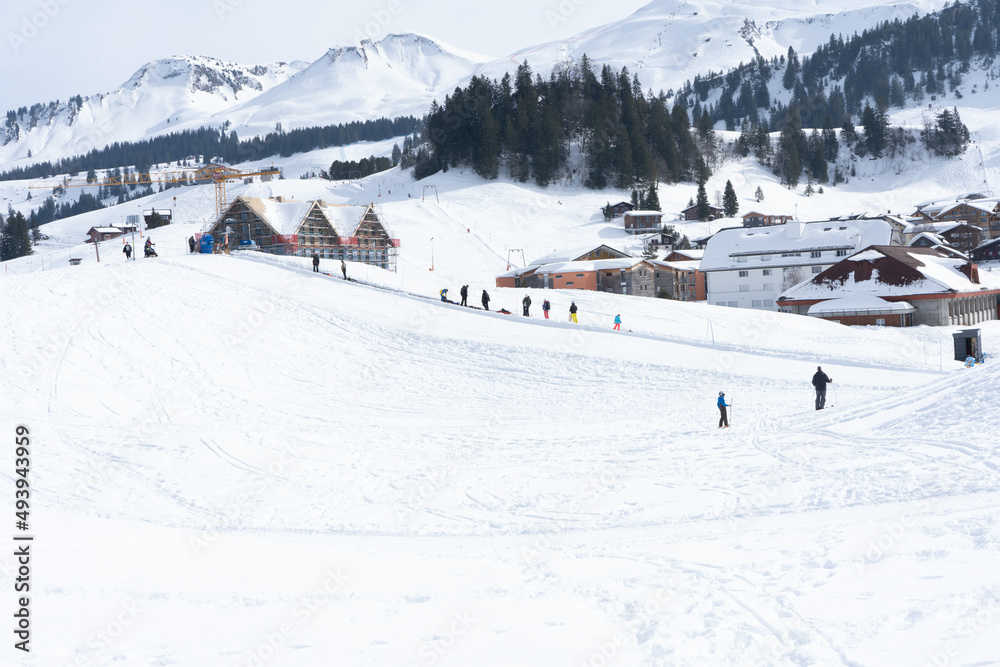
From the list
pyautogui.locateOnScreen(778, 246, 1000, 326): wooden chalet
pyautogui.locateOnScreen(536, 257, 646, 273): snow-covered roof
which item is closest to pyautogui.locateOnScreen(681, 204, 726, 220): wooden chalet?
pyautogui.locateOnScreen(536, 257, 646, 273): snow-covered roof

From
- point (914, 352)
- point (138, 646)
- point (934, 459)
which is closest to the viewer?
point (138, 646)

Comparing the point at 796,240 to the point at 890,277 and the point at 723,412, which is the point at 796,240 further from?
the point at 723,412

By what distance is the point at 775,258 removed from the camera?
59469mm

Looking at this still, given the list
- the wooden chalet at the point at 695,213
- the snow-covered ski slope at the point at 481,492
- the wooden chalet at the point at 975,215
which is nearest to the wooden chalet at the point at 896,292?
the snow-covered ski slope at the point at 481,492

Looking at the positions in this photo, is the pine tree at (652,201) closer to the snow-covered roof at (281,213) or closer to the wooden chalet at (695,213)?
the wooden chalet at (695,213)

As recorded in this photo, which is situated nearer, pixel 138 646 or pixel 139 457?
pixel 138 646

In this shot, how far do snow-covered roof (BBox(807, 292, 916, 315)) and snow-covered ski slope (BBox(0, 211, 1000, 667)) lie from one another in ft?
46.4

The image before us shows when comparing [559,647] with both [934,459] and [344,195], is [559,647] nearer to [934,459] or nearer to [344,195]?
[934,459]

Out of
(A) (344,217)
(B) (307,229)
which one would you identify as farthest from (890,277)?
(B) (307,229)

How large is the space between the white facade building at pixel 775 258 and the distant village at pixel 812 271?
0.26 feet

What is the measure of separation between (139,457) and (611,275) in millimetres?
47568

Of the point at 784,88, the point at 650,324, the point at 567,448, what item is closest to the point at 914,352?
the point at 650,324

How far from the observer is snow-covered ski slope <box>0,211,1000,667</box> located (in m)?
7.90

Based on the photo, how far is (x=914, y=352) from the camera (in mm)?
32688
